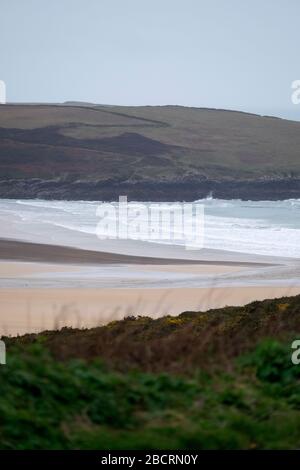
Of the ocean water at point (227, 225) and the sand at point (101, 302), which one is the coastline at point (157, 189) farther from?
the sand at point (101, 302)

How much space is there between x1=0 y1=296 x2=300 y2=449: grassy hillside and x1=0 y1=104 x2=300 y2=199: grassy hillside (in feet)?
226

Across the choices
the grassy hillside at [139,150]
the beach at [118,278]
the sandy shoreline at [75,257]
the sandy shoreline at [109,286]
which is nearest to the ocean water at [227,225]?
the beach at [118,278]

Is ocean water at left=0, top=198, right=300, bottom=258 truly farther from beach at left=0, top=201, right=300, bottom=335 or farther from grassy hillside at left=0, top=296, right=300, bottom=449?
grassy hillside at left=0, top=296, right=300, bottom=449

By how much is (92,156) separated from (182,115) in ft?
102

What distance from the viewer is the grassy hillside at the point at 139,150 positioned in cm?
8088

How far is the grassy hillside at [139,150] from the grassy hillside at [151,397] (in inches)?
2714

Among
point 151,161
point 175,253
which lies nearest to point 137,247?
point 175,253

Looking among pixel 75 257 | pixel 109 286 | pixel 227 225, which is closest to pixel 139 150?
pixel 227 225

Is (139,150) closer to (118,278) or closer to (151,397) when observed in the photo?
(118,278)

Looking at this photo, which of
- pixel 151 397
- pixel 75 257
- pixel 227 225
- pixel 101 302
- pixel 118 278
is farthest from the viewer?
pixel 227 225

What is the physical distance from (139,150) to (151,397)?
90202mm

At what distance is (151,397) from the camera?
254 inches

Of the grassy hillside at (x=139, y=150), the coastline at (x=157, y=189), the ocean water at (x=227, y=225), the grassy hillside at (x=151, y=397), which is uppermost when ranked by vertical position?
the grassy hillside at (x=139, y=150)

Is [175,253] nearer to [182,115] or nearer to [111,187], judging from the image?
[111,187]
